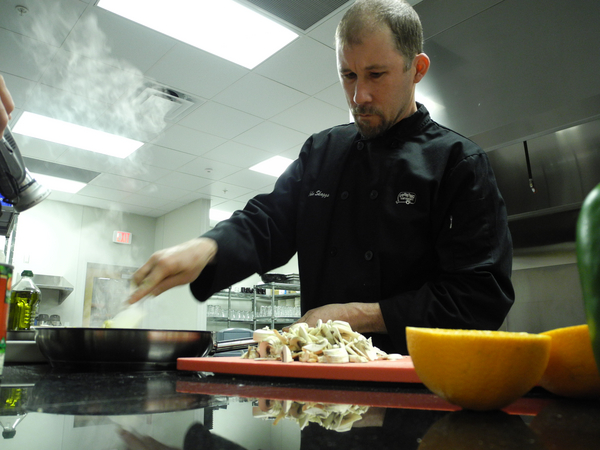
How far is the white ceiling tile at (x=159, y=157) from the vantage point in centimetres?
518

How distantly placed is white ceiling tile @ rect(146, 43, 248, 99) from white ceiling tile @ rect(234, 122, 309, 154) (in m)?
0.82

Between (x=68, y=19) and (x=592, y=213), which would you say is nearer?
(x=592, y=213)

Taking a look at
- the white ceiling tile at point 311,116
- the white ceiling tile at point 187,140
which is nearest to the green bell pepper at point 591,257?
the white ceiling tile at point 311,116

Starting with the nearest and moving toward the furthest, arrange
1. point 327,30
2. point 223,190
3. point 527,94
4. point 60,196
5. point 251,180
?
point 527,94 < point 327,30 < point 251,180 < point 223,190 < point 60,196

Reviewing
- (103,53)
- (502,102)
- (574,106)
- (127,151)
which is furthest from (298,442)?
(127,151)

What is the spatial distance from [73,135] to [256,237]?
438 cm

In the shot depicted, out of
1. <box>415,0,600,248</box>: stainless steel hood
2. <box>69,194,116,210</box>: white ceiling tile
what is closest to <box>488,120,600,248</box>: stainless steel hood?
<box>415,0,600,248</box>: stainless steel hood

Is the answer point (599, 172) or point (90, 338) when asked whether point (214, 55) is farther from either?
point (90, 338)

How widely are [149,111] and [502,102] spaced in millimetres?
3208

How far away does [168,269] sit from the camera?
853 millimetres

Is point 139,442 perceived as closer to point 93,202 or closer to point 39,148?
point 39,148

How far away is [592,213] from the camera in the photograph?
0.26 meters

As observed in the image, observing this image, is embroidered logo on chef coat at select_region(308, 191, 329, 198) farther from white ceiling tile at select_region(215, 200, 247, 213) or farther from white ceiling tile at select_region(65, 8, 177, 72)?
white ceiling tile at select_region(215, 200, 247, 213)

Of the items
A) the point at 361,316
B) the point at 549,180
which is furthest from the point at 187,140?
the point at 361,316
